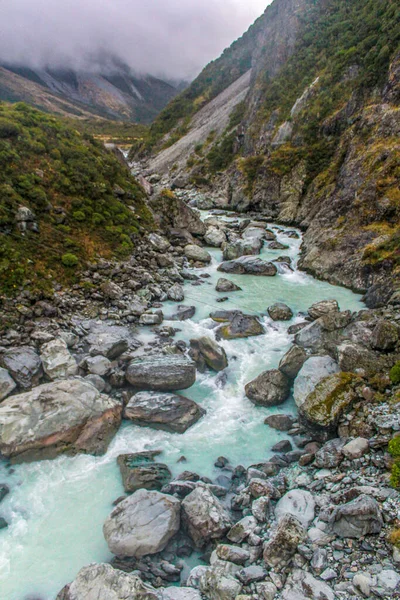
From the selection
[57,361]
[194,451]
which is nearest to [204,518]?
[194,451]

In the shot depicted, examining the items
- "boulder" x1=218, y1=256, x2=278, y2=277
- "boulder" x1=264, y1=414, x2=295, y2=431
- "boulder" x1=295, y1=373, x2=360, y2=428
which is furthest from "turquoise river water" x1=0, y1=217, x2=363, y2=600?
"boulder" x1=218, y1=256, x2=278, y2=277

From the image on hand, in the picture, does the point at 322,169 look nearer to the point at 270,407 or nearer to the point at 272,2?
the point at 270,407

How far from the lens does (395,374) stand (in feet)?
44.4

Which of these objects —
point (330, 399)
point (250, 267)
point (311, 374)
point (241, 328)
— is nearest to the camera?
point (330, 399)

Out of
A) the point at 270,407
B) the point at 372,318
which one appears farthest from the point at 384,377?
the point at 372,318

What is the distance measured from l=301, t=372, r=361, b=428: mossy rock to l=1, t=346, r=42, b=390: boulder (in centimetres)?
1189

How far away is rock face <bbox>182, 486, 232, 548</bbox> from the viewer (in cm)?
988

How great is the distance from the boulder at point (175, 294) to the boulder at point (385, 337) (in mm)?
13365

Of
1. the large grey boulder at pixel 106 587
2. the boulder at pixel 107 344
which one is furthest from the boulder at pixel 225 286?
the large grey boulder at pixel 106 587

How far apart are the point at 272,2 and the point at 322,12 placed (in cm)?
2647

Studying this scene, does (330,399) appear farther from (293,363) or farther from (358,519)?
(358,519)

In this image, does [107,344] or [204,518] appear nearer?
[204,518]

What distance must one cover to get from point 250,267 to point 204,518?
23760mm

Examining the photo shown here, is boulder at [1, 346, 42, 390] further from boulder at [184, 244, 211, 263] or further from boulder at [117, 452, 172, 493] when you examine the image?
boulder at [184, 244, 211, 263]
